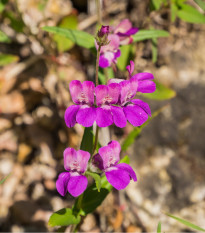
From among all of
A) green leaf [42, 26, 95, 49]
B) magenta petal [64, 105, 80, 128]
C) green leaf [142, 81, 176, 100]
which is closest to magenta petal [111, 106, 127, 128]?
magenta petal [64, 105, 80, 128]

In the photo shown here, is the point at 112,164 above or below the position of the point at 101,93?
below

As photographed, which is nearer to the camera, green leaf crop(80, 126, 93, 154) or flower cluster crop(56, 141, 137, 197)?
flower cluster crop(56, 141, 137, 197)

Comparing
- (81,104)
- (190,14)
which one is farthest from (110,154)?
(190,14)

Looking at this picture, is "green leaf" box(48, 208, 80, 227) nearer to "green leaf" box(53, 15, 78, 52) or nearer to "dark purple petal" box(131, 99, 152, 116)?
"dark purple petal" box(131, 99, 152, 116)

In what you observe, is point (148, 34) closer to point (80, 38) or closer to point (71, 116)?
point (80, 38)

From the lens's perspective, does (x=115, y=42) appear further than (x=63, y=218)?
Yes

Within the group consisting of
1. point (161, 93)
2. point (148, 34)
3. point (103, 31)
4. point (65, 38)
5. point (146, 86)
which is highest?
point (103, 31)
